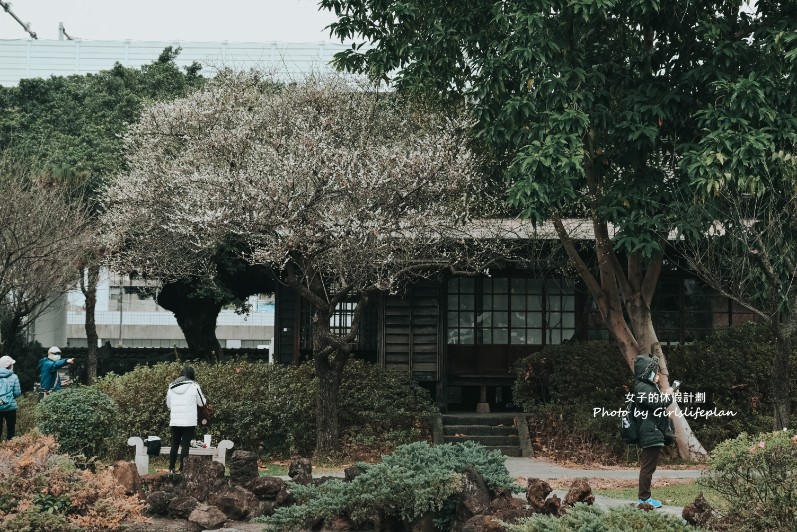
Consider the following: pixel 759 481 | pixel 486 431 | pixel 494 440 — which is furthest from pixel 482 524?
pixel 486 431

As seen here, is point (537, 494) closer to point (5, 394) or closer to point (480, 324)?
point (5, 394)

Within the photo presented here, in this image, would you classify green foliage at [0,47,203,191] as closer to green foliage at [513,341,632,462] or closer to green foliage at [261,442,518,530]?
green foliage at [513,341,632,462]

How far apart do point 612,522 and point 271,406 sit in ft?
37.1

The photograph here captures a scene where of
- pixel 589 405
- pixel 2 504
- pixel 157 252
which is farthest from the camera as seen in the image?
pixel 157 252

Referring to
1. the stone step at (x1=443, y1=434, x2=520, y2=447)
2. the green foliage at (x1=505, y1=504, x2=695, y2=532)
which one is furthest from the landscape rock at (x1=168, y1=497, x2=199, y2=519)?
the stone step at (x1=443, y1=434, x2=520, y2=447)

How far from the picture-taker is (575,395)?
64.8ft

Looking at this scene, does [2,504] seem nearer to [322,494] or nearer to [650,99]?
[322,494]

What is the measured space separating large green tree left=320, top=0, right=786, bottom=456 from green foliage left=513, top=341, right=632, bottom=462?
59.3 inches

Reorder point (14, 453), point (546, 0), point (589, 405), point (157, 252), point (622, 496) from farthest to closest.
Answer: point (157, 252), point (589, 405), point (546, 0), point (622, 496), point (14, 453)

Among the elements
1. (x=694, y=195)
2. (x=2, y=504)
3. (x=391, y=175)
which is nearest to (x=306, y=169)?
(x=391, y=175)

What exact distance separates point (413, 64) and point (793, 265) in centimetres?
685

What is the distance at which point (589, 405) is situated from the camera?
62.6 ft

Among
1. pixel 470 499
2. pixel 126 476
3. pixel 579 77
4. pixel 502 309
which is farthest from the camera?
pixel 502 309

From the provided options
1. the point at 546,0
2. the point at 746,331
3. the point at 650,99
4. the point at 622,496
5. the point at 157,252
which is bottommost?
the point at 622,496
